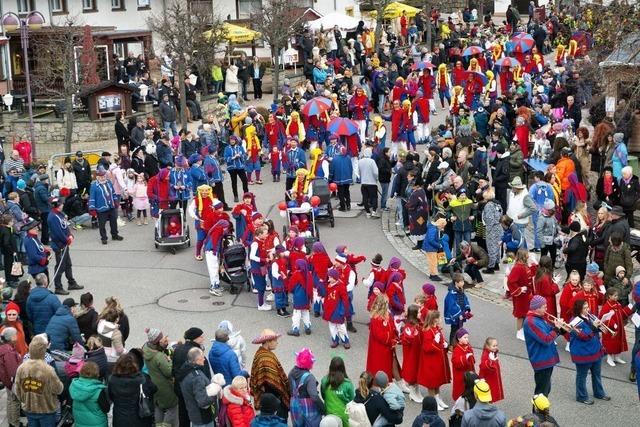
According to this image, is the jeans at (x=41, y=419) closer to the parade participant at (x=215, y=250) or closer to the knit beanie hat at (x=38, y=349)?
the knit beanie hat at (x=38, y=349)

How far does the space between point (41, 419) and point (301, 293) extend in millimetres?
4917

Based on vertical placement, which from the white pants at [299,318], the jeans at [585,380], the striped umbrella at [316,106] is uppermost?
the striped umbrella at [316,106]

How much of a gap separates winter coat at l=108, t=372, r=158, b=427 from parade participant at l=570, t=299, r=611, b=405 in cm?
555

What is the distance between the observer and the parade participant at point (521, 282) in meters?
16.3

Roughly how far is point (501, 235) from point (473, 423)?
8196mm

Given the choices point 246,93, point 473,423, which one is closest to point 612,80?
point 473,423

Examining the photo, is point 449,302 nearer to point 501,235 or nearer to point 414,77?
point 501,235

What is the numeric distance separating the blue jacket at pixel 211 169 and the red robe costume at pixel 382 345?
31.8ft

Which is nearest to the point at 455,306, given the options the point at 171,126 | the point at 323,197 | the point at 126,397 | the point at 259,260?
the point at 259,260

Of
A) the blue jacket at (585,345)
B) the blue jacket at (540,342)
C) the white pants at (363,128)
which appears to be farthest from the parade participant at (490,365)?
the white pants at (363,128)

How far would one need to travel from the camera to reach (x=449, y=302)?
50.7 ft

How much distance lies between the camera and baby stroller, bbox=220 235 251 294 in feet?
62.5

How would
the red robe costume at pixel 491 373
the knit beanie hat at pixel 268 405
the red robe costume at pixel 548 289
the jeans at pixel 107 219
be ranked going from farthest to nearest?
the jeans at pixel 107 219
the red robe costume at pixel 548 289
the red robe costume at pixel 491 373
the knit beanie hat at pixel 268 405

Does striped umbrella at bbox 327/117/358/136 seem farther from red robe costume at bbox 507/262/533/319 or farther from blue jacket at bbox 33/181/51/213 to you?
red robe costume at bbox 507/262/533/319
